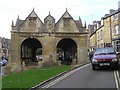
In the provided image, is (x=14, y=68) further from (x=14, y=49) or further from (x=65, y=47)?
(x=65, y=47)

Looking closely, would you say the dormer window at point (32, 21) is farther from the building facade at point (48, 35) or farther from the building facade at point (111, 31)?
the building facade at point (111, 31)

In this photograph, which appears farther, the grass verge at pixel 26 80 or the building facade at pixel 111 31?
the building facade at pixel 111 31

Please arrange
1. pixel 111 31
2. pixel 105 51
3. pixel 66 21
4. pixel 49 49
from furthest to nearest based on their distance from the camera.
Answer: pixel 111 31 < pixel 66 21 < pixel 49 49 < pixel 105 51

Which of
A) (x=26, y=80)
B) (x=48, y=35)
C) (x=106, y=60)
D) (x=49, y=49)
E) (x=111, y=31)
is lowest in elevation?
(x=26, y=80)

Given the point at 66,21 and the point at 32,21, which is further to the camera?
the point at 66,21

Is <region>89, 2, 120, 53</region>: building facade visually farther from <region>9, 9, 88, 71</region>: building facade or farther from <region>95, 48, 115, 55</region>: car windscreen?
<region>95, 48, 115, 55</region>: car windscreen

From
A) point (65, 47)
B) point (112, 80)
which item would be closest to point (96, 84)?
point (112, 80)

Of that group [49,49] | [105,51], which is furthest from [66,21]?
[105,51]

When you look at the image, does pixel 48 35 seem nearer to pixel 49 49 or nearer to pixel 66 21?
pixel 49 49

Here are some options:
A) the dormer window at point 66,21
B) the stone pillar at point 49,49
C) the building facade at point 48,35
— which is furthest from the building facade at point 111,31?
the stone pillar at point 49,49

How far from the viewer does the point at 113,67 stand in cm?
2039

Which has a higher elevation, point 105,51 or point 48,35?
point 48,35

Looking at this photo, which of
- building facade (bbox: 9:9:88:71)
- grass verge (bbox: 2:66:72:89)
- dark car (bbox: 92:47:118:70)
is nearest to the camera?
grass verge (bbox: 2:66:72:89)

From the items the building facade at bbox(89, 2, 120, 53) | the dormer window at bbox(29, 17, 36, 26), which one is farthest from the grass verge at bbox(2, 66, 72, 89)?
the building facade at bbox(89, 2, 120, 53)
